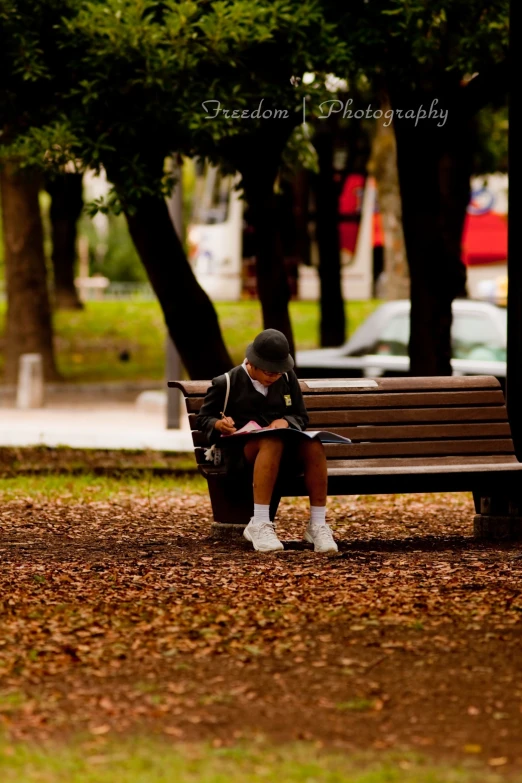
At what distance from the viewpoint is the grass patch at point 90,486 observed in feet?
37.0

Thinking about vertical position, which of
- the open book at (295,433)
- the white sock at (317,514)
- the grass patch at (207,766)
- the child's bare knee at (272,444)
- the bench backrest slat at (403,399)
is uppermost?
the bench backrest slat at (403,399)

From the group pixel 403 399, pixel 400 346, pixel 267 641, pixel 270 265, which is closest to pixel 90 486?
pixel 270 265

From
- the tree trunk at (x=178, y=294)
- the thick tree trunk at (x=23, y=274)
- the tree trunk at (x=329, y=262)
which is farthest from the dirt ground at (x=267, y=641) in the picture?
the tree trunk at (x=329, y=262)

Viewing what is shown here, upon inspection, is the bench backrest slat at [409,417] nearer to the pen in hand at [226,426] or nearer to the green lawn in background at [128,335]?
the pen in hand at [226,426]

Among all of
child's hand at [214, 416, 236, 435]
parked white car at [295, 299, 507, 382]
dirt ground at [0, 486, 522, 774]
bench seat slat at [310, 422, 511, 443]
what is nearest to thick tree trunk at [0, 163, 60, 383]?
parked white car at [295, 299, 507, 382]

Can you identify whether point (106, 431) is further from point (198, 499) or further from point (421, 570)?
point (421, 570)

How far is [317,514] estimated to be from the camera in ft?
26.8

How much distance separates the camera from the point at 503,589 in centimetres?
702

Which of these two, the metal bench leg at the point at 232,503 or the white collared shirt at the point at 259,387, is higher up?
the white collared shirt at the point at 259,387

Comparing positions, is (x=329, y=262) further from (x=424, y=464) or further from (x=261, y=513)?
(x=261, y=513)

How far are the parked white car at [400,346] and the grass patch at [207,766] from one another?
1199 centimetres

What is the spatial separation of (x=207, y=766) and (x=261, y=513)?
3.81 meters

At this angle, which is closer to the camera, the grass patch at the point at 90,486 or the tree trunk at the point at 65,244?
the grass patch at the point at 90,486

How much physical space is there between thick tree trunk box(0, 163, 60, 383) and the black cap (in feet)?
51.4
